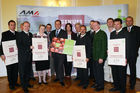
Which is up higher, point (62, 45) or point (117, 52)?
point (62, 45)

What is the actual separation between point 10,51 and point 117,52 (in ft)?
7.85

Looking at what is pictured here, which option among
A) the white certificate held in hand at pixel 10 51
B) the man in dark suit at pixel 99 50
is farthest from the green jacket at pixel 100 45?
the white certificate held in hand at pixel 10 51

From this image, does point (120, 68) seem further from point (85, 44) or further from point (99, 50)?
point (85, 44)

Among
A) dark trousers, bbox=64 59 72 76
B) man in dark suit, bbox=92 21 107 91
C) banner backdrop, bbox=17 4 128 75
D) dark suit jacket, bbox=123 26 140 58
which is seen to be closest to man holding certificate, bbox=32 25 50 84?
dark trousers, bbox=64 59 72 76

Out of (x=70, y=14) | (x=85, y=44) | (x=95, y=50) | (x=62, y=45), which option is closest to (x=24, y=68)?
(x=62, y=45)

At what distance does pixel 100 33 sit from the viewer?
3.24 meters

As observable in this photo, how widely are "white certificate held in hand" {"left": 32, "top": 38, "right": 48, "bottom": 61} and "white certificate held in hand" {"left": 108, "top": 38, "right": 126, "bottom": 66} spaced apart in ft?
5.23

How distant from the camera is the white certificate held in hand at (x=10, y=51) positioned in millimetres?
3236

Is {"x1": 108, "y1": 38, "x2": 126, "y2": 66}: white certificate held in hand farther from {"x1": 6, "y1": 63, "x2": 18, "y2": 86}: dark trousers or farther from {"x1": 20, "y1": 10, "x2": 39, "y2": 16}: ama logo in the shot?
{"x1": 20, "y1": 10, "x2": 39, "y2": 16}: ama logo

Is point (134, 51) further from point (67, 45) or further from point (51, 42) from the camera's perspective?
point (51, 42)

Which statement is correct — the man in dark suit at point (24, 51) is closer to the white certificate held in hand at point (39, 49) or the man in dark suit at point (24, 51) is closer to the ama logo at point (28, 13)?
the white certificate held in hand at point (39, 49)

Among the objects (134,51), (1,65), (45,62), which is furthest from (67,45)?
(1,65)

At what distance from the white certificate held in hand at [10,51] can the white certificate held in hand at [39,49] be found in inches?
17.2

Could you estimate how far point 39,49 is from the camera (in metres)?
3.49
